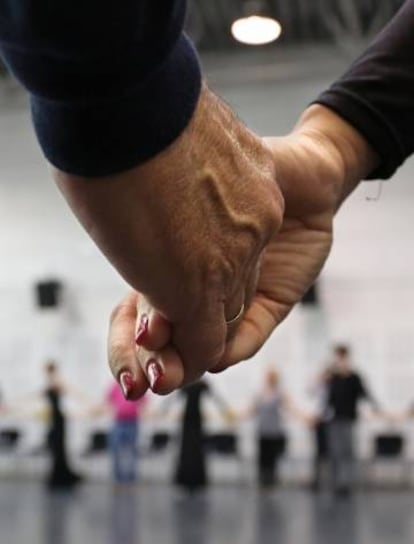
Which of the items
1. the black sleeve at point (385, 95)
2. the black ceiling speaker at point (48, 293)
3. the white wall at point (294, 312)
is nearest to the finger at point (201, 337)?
the black sleeve at point (385, 95)

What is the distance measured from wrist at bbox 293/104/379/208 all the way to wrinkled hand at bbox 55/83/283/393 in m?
0.15

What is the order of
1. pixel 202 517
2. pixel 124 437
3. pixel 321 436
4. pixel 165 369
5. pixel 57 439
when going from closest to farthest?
pixel 165 369 → pixel 202 517 → pixel 321 436 → pixel 124 437 → pixel 57 439

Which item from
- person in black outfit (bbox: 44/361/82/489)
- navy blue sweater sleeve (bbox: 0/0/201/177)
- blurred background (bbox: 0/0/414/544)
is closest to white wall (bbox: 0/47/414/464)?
blurred background (bbox: 0/0/414/544)

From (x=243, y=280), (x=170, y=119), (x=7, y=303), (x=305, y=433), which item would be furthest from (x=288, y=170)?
(x=7, y=303)

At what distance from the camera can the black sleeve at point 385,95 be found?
0.93 m

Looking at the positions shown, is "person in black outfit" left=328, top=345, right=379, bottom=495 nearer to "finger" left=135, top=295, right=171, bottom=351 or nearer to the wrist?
the wrist

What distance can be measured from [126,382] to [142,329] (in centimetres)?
8

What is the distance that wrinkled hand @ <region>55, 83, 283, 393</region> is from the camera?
58 cm

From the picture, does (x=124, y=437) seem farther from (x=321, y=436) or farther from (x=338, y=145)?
(x=338, y=145)

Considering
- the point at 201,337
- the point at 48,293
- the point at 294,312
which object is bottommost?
the point at 48,293

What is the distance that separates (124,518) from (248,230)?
22.1 feet

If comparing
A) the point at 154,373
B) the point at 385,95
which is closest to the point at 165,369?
the point at 154,373

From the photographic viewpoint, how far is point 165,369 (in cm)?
73

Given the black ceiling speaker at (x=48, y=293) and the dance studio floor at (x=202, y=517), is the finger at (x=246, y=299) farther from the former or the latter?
the black ceiling speaker at (x=48, y=293)
